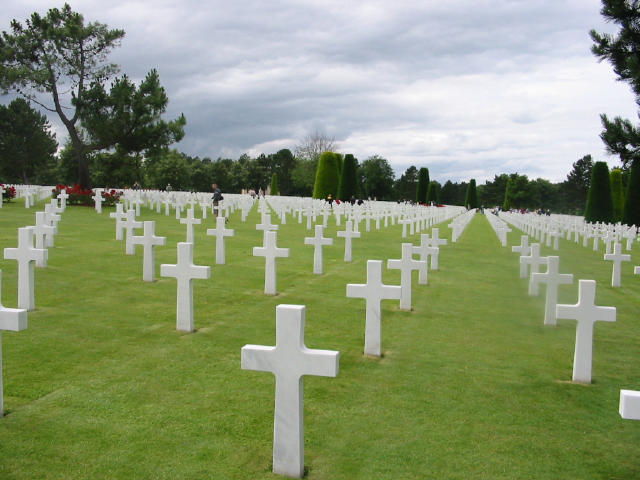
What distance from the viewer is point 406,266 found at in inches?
296

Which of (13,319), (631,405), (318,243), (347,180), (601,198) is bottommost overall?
(631,405)

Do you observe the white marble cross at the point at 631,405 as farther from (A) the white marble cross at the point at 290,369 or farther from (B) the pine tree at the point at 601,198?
(B) the pine tree at the point at 601,198

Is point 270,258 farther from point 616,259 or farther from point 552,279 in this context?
point 616,259

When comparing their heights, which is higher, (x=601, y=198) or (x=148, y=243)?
(x=601, y=198)

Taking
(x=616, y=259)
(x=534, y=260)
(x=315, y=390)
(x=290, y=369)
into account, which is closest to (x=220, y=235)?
(x=534, y=260)

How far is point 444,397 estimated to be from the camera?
464 centimetres

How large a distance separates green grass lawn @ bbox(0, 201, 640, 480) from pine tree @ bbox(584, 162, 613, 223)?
28.4 meters

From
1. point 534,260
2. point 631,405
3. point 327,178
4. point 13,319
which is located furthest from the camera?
point 327,178

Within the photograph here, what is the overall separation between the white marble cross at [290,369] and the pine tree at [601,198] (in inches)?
1408

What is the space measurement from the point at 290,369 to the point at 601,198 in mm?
36104

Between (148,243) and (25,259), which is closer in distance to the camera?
(25,259)

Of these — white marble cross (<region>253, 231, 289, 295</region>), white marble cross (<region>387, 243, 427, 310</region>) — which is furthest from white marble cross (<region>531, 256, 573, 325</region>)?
white marble cross (<region>253, 231, 289, 295</region>)

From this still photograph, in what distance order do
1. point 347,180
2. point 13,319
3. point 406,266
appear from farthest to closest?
point 347,180 → point 406,266 → point 13,319

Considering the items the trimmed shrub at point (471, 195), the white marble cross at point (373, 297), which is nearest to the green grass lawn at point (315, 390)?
the white marble cross at point (373, 297)
